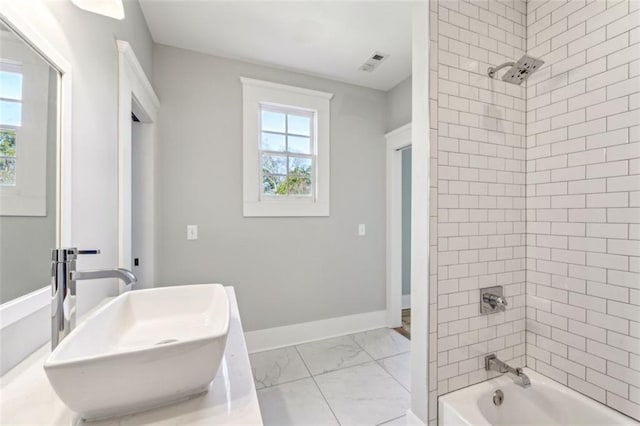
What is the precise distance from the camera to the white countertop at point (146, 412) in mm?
563

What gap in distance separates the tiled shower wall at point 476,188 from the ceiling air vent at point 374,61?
0.97 metres

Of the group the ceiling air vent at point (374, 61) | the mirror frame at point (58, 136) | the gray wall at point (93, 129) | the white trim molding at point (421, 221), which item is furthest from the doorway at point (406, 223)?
the mirror frame at point (58, 136)

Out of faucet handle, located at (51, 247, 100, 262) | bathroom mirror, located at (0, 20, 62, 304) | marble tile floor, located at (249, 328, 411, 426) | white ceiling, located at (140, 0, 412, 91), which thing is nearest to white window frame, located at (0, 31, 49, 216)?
bathroom mirror, located at (0, 20, 62, 304)

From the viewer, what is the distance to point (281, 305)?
2529 millimetres

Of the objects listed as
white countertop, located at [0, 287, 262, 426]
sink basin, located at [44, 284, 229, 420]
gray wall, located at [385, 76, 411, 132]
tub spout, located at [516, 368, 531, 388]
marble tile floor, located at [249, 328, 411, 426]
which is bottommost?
marble tile floor, located at [249, 328, 411, 426]

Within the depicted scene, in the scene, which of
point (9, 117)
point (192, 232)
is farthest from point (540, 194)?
point (192, 232)

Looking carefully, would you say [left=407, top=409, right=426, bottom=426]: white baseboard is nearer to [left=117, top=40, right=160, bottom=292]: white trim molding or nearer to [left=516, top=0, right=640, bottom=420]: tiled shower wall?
[left=516, top=0, right=640, bottom=420]: tiled shower wall

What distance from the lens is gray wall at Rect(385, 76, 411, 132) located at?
267cm

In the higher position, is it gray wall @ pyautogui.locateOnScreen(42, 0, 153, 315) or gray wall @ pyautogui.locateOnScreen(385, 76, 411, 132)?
gray wall @ pyautogui.locateOnScreen(385, 76, 411, 132)

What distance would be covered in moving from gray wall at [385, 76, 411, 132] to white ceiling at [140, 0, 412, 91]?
204 millimetres

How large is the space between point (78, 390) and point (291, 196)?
7.06 feet

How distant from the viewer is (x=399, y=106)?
279 cm

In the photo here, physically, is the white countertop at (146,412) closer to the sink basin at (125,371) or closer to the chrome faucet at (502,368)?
the sink basin at (125,371)

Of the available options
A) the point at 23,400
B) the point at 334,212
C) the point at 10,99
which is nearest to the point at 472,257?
the point at 334,212
